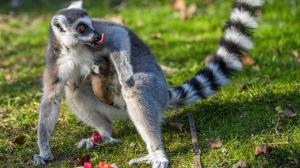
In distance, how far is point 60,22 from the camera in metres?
5.57

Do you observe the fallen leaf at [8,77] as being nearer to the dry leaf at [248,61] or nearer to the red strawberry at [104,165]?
the dry leaf at [248,61]

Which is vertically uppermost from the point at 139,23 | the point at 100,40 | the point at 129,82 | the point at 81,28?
the point at 81,28

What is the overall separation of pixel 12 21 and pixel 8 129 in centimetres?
611

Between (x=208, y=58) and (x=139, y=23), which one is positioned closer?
(x=208, y=58)

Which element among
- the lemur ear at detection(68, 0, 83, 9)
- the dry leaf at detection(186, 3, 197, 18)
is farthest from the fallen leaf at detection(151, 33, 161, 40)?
the lemur ear at detection(68, 0, 83, 9)

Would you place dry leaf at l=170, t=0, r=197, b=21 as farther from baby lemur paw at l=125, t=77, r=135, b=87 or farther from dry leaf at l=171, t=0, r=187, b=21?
baby lemur paw at l=125, t=77, r=135, b=87

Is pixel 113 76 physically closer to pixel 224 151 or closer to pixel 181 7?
pixel 224 151

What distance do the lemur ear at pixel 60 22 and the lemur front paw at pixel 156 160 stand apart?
144 centimetres

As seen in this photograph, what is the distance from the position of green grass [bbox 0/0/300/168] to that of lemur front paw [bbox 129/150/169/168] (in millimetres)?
110

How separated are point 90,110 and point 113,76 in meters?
0.54

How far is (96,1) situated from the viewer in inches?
526

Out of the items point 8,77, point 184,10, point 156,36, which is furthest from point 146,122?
point 184,10

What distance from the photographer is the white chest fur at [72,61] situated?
558cm

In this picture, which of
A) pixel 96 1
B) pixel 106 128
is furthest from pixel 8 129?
pixel 96 1
